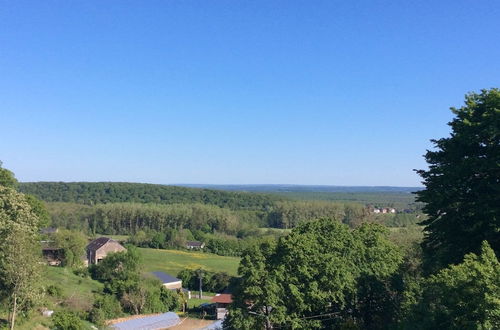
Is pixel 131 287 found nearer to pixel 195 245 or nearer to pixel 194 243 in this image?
pixel 195 245

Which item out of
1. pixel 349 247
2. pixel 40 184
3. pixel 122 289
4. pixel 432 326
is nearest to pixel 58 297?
pixel 122 289

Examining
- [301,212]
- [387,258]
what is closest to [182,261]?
[387,258]

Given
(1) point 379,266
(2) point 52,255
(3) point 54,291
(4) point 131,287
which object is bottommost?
(4) point 131,287

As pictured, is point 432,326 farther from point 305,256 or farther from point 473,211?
point 305,256

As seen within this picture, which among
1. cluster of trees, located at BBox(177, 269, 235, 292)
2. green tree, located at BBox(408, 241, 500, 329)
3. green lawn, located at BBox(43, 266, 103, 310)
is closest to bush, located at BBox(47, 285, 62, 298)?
green lawn, located at BBox(43, 266, 103, 310)

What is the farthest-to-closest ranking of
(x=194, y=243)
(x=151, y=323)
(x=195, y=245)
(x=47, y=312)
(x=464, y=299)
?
(x=194, y=243) < (x=195, y=245) < (x=151, y=323) < (x=47, y=312) < (x=464, y=299)

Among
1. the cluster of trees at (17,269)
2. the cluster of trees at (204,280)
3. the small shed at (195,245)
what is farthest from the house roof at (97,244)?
the cluster of trees at (17,269)

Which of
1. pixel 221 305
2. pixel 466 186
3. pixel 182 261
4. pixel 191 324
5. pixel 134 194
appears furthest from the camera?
pixel 134 194

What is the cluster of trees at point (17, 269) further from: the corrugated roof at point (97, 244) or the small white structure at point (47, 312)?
the corrugated roof at point (97, 244)
